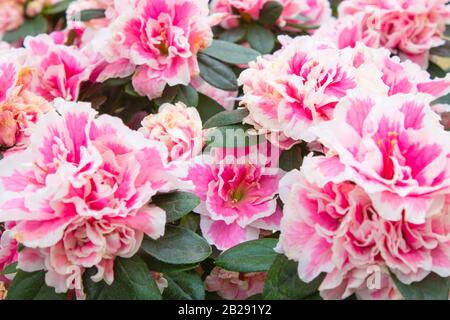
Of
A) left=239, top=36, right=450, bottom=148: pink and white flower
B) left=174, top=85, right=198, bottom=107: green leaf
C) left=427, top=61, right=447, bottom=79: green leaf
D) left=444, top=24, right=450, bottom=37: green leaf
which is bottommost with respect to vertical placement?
left=427, top=61, right=447, bottom=79: green leaf

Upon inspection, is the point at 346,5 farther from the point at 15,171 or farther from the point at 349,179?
the point at 15,171

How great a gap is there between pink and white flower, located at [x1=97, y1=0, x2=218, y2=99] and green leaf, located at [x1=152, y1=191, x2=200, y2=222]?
10.7 inches

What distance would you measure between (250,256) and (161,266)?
119 mm

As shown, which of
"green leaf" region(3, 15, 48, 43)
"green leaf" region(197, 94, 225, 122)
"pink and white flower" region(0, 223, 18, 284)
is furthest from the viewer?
"green leaf" region(3, 15, 48, 43)

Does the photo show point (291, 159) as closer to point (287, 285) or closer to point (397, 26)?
point (287, 285)

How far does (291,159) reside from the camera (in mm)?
1009

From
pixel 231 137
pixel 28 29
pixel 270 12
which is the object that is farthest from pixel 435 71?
pixel 28 29

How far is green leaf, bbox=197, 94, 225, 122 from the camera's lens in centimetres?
122

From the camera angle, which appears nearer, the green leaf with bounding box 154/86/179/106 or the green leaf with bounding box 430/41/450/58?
the green leaf with bounding box 154/86/179/106

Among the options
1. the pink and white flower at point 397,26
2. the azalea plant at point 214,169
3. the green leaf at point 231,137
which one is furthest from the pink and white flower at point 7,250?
the pink and white flower at point 397,26

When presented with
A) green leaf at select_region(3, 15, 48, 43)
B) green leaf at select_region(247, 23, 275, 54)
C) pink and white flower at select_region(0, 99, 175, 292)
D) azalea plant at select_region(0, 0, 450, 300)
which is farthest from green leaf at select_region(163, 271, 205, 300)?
green leaf at select_region(3, 15, 48, 43)

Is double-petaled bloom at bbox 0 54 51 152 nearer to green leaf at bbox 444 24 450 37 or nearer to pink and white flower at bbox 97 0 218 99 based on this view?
pink and white flower at bbox 97 0 218 99

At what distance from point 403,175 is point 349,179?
7cm
